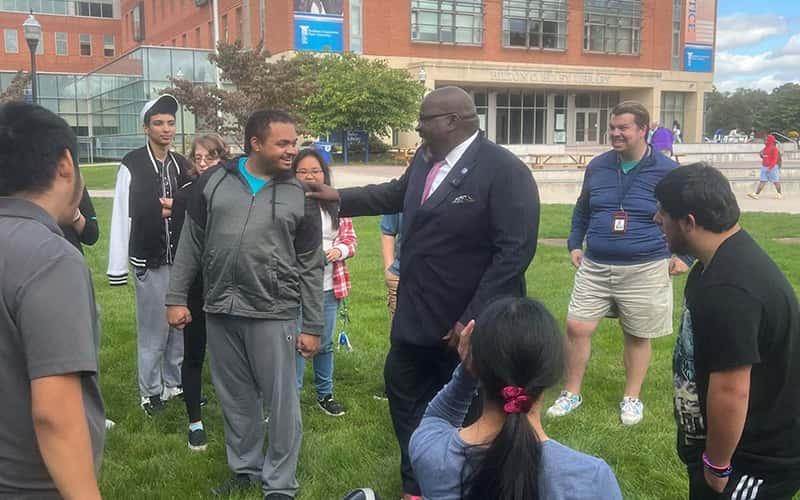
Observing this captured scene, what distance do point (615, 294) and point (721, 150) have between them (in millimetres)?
46046

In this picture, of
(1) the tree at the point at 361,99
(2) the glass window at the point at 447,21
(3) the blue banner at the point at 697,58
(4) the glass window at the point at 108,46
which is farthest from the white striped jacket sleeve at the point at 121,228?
(4) the glass window at the point at 108,46

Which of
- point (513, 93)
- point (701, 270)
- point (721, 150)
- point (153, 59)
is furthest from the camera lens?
point (513, 93)

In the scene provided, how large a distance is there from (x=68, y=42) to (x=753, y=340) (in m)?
82.6

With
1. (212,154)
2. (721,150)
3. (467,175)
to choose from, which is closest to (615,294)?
A: (467,175)

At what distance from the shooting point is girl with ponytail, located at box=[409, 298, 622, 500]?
1938mm

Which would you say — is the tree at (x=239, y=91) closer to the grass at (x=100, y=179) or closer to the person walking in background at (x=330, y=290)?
the grass at (x=100, y=179)

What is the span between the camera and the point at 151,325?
16.9 feet

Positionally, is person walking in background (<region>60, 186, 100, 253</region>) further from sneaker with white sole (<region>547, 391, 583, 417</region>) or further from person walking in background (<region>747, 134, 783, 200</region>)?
person walking in background (<region>747, 134, 783, 200</region>)

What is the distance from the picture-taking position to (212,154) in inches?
215

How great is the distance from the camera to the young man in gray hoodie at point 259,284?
381 cm

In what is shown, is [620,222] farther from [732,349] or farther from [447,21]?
[447,21]

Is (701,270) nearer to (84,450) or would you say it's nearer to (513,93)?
(84,450)

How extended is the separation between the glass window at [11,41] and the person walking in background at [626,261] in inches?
3032

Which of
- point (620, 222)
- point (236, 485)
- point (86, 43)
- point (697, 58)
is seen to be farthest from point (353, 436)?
point (86, 43)
